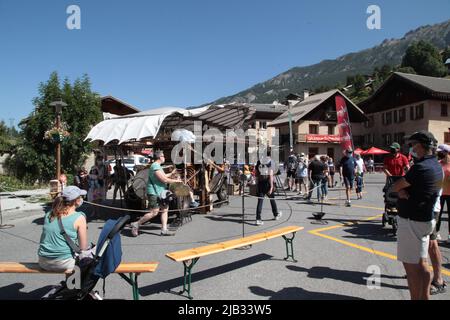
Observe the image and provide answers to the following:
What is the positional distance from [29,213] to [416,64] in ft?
296

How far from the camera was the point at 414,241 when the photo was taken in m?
3.39

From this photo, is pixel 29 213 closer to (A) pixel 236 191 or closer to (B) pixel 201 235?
(B) pixel 201 235

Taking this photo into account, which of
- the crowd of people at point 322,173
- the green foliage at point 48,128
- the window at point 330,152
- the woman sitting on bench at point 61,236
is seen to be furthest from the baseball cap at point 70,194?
the window at point 330,152

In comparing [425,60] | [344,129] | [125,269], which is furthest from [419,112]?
[425,60]

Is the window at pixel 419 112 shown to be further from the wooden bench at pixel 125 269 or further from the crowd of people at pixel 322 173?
the wooden bench at pixel 125 269

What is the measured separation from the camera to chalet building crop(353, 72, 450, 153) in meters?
37.1

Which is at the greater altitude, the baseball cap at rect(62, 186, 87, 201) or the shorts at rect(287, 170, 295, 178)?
the baseball cap at rect(62, 186, 87, 201)

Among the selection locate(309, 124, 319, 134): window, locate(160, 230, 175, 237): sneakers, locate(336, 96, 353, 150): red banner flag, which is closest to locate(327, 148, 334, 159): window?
locate(309, 124, 319, 134): window

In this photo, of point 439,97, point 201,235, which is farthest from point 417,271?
point 439,97

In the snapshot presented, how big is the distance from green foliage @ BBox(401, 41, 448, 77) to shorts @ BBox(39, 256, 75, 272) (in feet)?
289

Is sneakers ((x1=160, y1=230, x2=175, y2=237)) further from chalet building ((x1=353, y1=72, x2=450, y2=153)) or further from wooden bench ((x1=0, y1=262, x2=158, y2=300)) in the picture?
chalet building ((x1=353, y1=72, x2=450, y2=153))

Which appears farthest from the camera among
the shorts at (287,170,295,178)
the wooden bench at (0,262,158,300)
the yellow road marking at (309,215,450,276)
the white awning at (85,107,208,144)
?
the shorts at (287,170,295,178)

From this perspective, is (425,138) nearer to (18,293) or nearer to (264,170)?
(264,170)

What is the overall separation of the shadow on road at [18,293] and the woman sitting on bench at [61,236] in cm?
76
